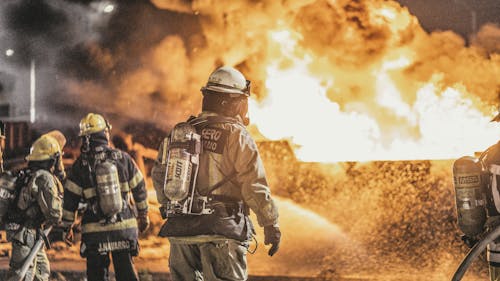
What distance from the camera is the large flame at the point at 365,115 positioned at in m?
8.33

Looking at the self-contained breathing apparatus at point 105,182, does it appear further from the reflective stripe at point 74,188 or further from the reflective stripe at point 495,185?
the reflective stripe at point 495,185

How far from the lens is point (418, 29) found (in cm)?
873

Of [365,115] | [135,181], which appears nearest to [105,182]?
[135,181]

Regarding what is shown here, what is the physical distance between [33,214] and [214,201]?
132 inches

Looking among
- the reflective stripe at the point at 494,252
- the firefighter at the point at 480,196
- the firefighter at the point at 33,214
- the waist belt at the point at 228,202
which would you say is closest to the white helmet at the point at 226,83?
the waist belt at the point at 228,202

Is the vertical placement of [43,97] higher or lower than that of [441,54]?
lower

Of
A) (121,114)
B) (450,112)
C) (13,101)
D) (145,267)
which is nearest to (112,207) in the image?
(145,267)

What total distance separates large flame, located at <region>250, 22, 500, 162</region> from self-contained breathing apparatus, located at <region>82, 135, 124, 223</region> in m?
2.85

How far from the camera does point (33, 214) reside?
23.7 ft

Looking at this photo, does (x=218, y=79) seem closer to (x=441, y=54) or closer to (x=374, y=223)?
(x=374, y=223)

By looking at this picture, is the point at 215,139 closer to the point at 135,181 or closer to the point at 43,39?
the point at 135,181

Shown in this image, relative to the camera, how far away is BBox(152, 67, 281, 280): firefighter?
15.1 ft

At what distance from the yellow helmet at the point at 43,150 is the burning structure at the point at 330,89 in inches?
88.3

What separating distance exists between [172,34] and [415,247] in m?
4.86
